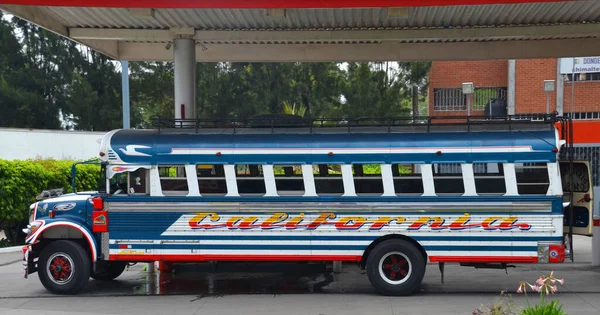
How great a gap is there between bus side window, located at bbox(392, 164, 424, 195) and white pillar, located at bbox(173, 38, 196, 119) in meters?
7.24

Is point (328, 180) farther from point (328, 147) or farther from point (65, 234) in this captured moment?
point (65, 234)

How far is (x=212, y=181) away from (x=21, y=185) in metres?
8.60

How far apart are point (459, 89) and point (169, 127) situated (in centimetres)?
2265

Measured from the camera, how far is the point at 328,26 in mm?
16031

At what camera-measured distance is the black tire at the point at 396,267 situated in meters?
10.6

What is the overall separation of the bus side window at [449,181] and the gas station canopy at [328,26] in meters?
3.35

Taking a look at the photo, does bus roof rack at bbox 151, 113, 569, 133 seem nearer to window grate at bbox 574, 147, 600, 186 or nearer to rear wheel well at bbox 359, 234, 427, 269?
rear wheel well at bbox 359, 234, 427, 269

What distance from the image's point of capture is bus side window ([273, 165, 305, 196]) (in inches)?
429

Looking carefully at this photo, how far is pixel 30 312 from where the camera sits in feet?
33.6

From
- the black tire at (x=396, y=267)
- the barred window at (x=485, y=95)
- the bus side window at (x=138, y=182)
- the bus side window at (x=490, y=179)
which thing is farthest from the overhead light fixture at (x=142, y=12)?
the barred window at (x=485, y=95)

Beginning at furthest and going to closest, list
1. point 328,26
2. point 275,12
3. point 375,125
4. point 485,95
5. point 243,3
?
point 485,95 → point 328,26 → point 275,12 → point 243,3 → point 375,125

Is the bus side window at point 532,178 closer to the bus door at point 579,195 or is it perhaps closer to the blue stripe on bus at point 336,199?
the blue stripe on bus at point 336,199

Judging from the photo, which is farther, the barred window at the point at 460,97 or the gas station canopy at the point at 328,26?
the barred window at the point at 460,97

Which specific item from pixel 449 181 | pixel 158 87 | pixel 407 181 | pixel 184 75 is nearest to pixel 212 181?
pixel 407 181
